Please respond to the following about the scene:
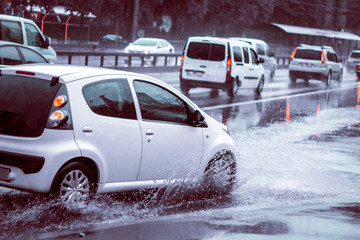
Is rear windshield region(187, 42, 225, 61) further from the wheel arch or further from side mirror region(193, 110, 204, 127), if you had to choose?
the wheel arch

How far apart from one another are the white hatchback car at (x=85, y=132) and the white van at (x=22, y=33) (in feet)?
36.8

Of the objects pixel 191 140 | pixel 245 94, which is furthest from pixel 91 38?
pixel 191 140

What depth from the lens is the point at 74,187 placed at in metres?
6.27

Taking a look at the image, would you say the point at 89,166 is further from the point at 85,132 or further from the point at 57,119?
the point at 57,119

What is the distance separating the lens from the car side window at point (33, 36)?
1802cm

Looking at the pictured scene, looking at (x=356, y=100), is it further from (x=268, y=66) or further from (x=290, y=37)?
(x=290, y=37)

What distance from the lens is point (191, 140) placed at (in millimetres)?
7496

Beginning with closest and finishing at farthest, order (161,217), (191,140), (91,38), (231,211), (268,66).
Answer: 1. (161,217)
2. (231,211)
3. (191,140)
4. (268,66)
5. (91,38)

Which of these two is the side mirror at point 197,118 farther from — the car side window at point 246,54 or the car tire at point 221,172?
the car side window at point 246,54

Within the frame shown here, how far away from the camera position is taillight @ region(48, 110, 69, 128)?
241 inches

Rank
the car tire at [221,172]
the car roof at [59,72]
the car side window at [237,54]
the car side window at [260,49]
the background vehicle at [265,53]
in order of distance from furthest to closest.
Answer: the car side window at [260,49]
the background vehicle at [265,53]
the car side window at [237,54]
the car tire at [221,172]
the car roof at [59,72]

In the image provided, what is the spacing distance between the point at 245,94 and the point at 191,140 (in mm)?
17171

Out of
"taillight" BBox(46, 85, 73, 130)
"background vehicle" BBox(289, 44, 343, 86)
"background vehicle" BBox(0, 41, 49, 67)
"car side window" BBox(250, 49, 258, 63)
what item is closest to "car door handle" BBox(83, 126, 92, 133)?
"taillight" BBox(46, 85, 73, 130)

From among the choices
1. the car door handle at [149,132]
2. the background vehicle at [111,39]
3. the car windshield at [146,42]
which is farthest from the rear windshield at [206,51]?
the background vehicle at [111,39]
